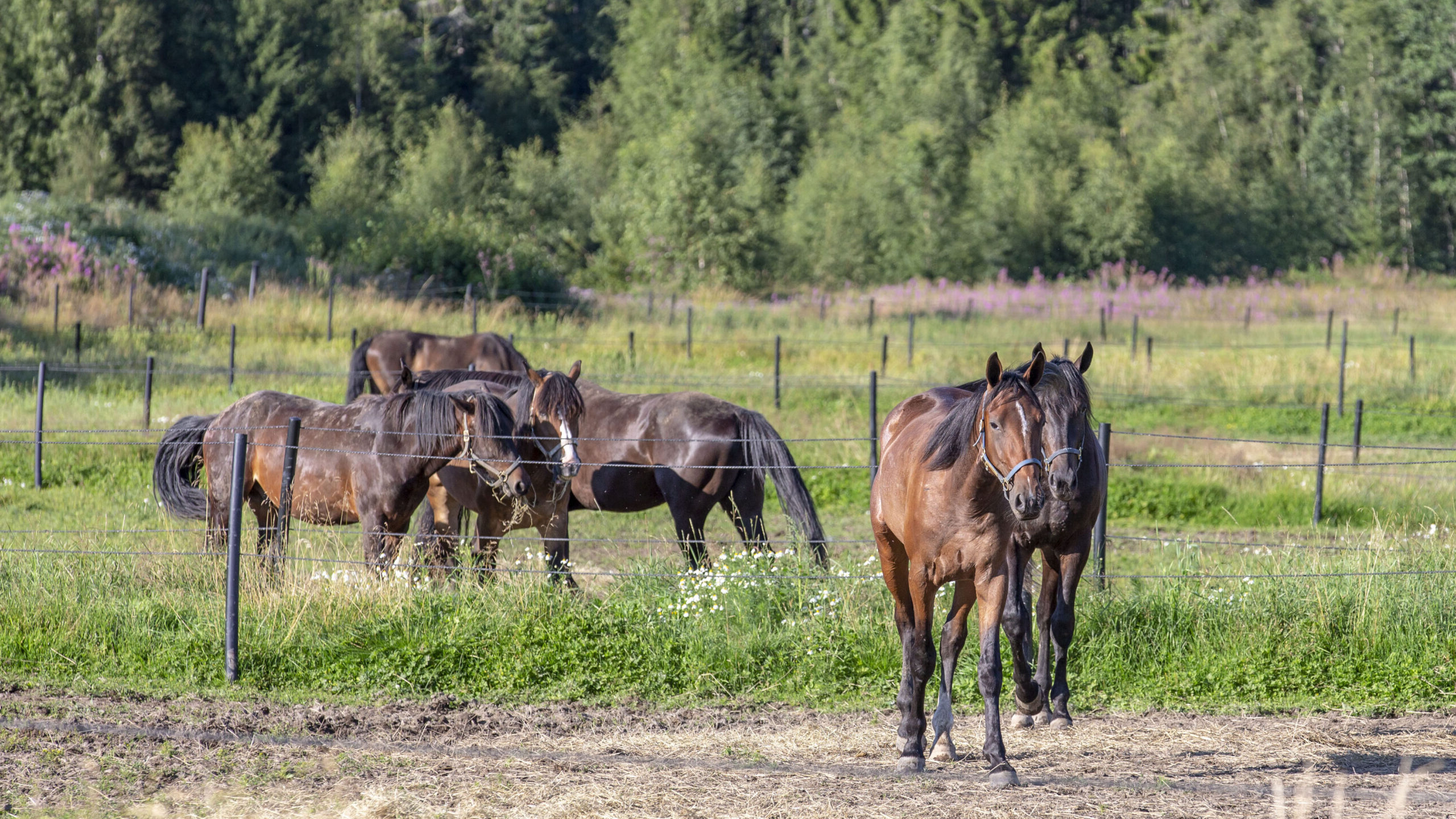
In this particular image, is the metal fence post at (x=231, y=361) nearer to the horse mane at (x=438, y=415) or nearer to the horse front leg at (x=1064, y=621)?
the horse mane at (x=438, y=415)

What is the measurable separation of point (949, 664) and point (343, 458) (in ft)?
14.9

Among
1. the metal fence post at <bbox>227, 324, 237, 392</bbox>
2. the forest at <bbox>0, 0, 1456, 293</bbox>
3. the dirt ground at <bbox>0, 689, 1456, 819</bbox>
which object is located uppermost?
the forest at <bbox>0, 0, 1456, 293</bbox>

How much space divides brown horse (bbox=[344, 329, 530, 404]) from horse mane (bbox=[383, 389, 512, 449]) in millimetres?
6545

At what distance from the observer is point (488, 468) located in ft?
26.4

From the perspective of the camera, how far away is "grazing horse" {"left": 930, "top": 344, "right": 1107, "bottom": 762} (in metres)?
5.55

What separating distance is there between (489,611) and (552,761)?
1853 millimetres

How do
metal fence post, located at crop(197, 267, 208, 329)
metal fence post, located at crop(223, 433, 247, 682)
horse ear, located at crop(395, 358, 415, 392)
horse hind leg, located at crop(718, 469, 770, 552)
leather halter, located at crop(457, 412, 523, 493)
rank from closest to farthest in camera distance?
metal fence post, located at crop(223, 433, 247, 682)
leather halter, located at crop(457, 412, 523, 493)
horse ear, located at crop(395, 358, 415, 392)
horse hind leg, located at crop(718, 469, 770, 552)
metal fence post, located at crop(197, 267, 208, 329)

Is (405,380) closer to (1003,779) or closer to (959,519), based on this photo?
(959,519)

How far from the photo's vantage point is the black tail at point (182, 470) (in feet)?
30.3

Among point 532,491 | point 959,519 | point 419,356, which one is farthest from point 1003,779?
point 419,356

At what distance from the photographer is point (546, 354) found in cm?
2217

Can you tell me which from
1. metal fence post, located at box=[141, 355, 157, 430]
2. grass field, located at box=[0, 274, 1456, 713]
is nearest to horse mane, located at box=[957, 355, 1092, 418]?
grass field, located at box=[0, 274, 1456, 713]

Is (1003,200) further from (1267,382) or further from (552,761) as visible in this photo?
(552,761)

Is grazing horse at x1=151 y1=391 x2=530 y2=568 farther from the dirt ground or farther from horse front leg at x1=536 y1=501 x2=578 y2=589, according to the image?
the dirt ground
